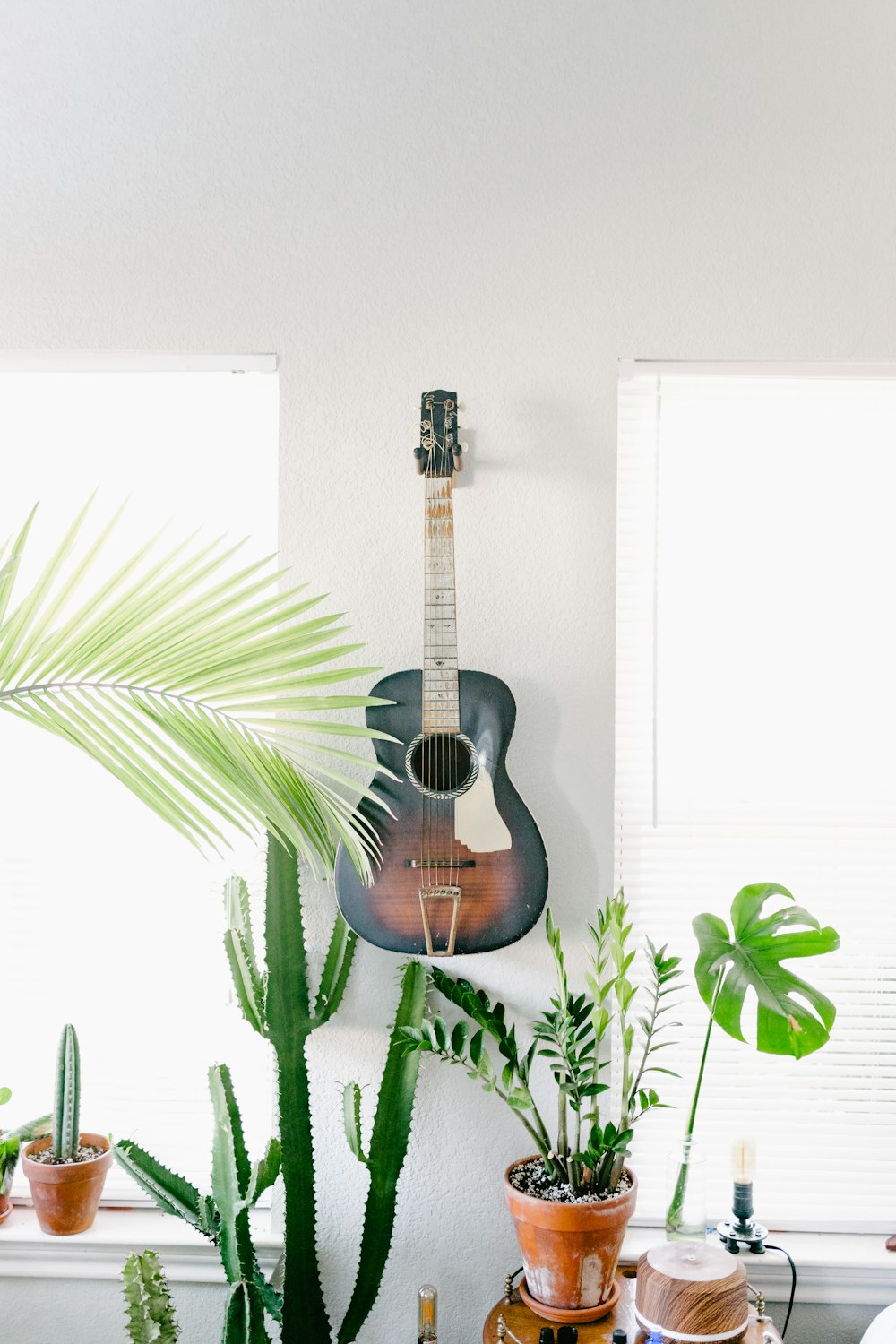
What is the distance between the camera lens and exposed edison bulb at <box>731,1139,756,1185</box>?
183 cm

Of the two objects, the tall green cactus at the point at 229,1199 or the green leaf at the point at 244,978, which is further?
the green leaf at the point at 244,978

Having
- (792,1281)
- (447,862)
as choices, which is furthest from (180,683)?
(792,1281)

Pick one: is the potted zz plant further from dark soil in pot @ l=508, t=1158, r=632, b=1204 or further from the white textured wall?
the white textured wall

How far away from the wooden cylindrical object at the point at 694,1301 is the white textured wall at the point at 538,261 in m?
0.49

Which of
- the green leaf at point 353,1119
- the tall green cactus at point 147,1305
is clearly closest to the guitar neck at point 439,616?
the green leaf at point 353,1119

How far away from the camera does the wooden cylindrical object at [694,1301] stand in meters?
1.50

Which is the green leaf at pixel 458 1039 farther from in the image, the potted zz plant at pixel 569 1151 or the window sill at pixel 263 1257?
the window sill at pixel 263 1257

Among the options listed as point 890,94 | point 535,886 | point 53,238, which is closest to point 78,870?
point 535,886

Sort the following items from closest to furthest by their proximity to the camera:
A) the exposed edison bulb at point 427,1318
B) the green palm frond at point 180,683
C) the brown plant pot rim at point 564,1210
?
the green palm frond at point 180,683
the brown plant pot rim at point 564,1210
the exposed edison bulb at point 427,1318

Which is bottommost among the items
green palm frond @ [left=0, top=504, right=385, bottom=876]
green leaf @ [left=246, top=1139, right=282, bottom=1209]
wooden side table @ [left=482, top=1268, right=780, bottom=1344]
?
wooden side table @ [left=482, top=1268, right=780, bottom=1344]

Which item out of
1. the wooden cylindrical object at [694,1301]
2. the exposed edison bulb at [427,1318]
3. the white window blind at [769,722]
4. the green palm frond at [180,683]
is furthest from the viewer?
the white window blind at [769,722]

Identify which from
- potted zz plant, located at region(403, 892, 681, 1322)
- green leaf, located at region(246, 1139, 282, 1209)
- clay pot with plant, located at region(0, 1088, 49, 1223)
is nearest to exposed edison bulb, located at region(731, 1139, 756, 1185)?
potted zz plant, located at region(403, 892, 681, 1322)

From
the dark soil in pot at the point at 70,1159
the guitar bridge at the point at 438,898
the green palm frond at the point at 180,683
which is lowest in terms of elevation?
the dark soil in pot at the point at 70,1159

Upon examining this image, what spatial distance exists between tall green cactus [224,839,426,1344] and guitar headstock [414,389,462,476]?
724 mm
